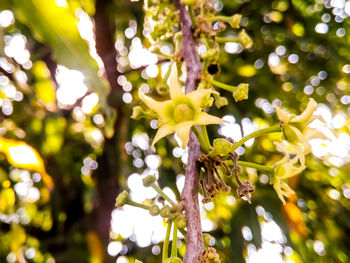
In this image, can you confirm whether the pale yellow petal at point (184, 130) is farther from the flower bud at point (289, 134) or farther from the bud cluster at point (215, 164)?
the flower bud at point (289, 134)

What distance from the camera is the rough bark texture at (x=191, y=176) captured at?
1.91 ft

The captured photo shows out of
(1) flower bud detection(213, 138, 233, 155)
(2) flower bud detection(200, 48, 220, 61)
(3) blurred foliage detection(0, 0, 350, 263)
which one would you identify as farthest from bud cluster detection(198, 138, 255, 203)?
(3) blurred foliage detection(0, 0, 350, 263)

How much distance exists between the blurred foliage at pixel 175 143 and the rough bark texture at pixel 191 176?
949 millimetres

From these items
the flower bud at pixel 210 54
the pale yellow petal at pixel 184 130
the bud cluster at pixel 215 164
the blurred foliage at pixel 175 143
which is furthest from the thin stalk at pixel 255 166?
the blurred foliage at pixel 175 143

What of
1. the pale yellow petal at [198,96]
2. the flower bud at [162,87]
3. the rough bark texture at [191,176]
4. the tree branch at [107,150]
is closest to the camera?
the rough bark texture at [191,176]

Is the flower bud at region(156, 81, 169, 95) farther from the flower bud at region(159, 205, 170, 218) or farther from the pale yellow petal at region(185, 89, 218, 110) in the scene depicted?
the flower bud at region(159, 205, 170, 218)

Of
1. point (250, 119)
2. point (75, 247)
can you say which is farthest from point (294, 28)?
point (75, 247)

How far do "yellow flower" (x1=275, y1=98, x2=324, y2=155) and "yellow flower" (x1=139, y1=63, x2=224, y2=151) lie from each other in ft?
0.55

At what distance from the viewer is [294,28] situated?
84.8 inches

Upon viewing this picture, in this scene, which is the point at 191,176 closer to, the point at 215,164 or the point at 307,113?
the point at 215,164

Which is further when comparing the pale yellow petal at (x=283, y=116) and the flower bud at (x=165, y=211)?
the pale yellow petal at (x=283, y=116)

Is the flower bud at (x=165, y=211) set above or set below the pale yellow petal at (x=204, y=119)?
below

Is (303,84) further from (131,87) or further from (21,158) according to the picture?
(21,158)

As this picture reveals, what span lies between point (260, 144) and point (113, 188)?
862mm
